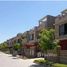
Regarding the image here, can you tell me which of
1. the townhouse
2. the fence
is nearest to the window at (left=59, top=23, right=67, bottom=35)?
the townhouse

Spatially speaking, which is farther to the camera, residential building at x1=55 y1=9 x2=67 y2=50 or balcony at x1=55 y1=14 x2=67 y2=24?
residential building at x1=55 y1=9 x2=67 y2=50

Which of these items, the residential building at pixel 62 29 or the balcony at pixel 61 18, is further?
the residential building at pixel 62 29

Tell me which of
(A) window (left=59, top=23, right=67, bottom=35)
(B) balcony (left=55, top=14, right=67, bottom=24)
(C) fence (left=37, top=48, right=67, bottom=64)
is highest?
(B) balcony (left=55, top=14, right=67, bottom=24)

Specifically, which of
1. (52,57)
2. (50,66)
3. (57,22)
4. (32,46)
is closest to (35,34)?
(32,46)

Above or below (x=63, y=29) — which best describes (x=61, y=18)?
above

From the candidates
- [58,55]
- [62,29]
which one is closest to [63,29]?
[62,29]

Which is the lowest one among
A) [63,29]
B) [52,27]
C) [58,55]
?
[58,55]

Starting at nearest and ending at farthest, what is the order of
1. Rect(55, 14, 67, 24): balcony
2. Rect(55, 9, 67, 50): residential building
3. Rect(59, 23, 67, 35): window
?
Rect(55, 14, 67, 24): balcony → Rect(55, 9, 67, 50): residential building → Rect(59, 23, 67, 35): window

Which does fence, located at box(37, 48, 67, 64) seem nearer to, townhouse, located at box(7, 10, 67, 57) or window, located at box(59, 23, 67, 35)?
townhouse, located at box(7, 10, 67, 57)

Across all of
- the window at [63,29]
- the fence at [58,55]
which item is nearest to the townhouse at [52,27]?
the window at [63,29]

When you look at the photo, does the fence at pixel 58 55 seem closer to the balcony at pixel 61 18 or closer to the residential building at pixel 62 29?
the residential building at pixel 62 29

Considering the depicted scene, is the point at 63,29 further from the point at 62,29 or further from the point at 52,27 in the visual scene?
the point at 52,27

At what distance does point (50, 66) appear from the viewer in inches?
1045

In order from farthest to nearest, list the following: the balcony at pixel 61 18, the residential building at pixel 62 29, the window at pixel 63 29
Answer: the window at pixel 63 29
the residential building at pixel 62 29
the balcony at pixel 61 18
